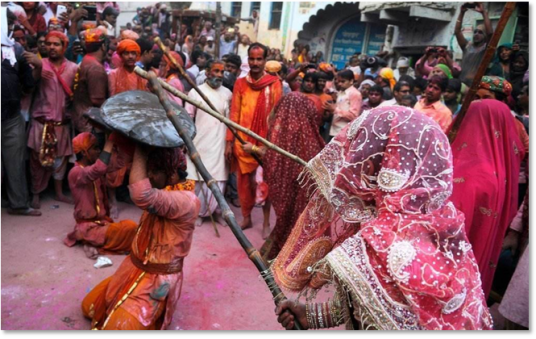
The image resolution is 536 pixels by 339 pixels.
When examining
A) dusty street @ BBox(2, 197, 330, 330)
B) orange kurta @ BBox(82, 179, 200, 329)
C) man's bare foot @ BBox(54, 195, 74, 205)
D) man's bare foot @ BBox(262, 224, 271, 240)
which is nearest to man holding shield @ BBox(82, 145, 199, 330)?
orange kurta @ BBox(82, 179, 200, 329)

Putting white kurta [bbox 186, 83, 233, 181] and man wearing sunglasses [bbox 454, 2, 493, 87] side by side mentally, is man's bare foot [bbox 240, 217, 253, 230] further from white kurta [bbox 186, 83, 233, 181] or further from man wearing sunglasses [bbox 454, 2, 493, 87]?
man wearing sunglasses [bbox 454, 2, 493, 87]

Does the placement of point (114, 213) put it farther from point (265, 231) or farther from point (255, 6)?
point (255, 6)

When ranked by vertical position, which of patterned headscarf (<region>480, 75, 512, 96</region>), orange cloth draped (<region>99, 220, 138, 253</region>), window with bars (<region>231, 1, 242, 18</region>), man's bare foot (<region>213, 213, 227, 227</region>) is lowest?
man's bare foot (<region>213, 213, 227, 227</region>)

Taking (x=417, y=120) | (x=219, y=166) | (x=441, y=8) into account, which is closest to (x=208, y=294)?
(x=219, y=166)

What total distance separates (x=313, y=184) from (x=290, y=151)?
7.94ft

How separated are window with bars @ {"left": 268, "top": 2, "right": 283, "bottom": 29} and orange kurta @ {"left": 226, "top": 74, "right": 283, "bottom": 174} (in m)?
14.8

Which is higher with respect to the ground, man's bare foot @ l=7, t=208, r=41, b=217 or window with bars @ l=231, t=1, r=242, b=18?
window with bars @ l=231, t=1, r=242, b=18

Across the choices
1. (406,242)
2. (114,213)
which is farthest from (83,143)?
(406,242)

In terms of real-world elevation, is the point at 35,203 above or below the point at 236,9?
below

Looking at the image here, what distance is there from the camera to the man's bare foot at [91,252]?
4581 mm

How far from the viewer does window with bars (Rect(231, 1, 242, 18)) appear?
68.9 ft

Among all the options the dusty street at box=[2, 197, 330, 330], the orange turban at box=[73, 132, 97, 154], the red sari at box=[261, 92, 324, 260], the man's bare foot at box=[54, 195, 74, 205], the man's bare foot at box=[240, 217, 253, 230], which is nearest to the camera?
the dusty street at box=[2, 197, 330, 330]

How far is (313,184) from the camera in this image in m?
2.35

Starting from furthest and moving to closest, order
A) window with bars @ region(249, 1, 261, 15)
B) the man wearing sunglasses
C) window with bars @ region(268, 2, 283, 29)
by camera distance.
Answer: window with bars @ region(249, 1, 261, 15), window with bars @ region(268, 2, 283, 29), the man wearing sunglasses
